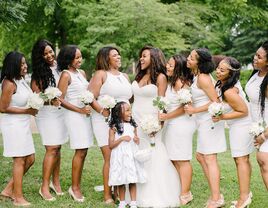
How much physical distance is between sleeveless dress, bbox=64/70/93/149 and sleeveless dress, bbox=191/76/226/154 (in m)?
1.81

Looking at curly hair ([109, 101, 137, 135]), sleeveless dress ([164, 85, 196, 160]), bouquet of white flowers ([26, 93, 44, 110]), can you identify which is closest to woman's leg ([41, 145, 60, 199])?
bouquet of white flowers ([26, 93, 44, 110])

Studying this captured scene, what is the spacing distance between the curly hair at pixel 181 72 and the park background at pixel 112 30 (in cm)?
196

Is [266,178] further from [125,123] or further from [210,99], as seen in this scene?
[125,123]

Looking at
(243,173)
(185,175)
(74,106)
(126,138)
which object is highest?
(74,106)

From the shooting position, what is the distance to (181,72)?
7531mm

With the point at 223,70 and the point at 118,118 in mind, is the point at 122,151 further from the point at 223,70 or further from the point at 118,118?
the point at 223,70

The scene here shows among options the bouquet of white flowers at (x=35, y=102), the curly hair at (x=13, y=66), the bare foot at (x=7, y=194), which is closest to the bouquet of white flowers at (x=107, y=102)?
the bouquet of white flowers at (x=35, y=102)

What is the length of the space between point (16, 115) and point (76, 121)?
95 cm

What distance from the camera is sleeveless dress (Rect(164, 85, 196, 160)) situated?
24.6ft

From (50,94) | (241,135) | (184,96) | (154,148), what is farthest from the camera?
(154,148)

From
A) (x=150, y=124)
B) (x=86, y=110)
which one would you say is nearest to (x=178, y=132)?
(x=150, y=124)

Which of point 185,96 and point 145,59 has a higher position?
point 145,59

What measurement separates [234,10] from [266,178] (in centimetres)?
1712

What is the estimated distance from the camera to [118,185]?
726 cm
